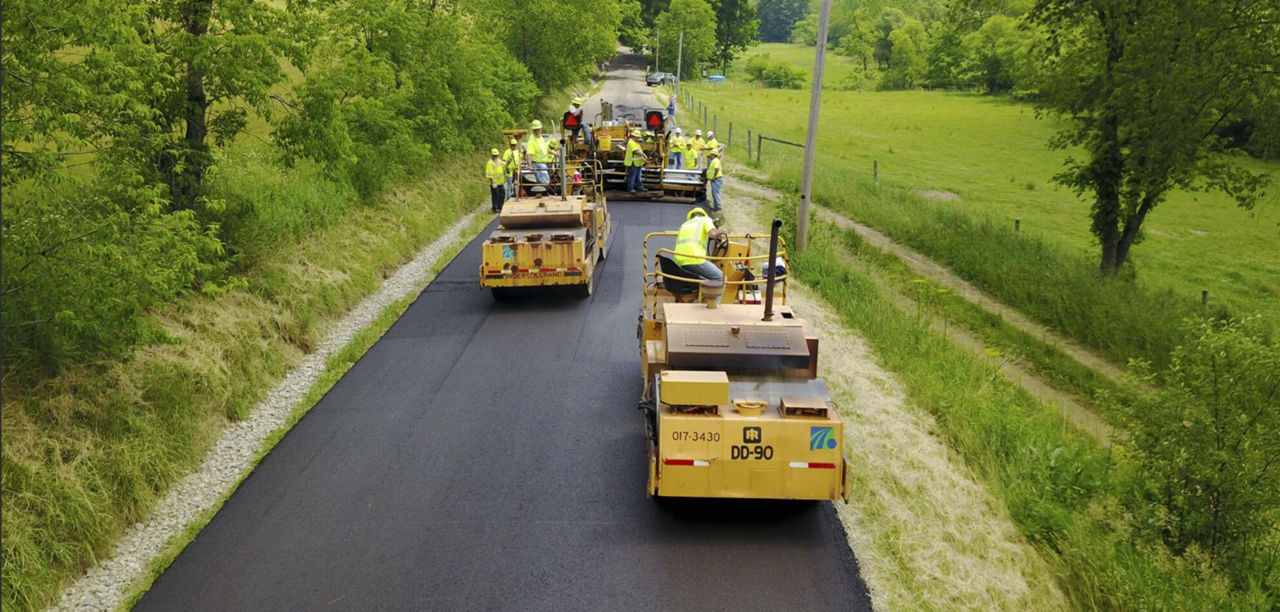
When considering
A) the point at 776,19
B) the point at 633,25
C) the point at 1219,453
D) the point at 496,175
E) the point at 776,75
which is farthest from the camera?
the point at 776,19

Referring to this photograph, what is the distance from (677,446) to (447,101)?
17204mm

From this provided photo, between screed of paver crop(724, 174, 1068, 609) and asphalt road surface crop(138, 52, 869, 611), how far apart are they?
0.33m

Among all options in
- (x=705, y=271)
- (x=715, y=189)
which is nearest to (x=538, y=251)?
(x=705, y=271)

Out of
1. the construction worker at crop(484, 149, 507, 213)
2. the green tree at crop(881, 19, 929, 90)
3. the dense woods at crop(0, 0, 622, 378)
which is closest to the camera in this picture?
the dense woods at crop(0, 0, 622, 378)

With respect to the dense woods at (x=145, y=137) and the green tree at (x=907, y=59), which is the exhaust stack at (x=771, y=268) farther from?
the green tree at (x=907, y=59)

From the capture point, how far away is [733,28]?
90125mm

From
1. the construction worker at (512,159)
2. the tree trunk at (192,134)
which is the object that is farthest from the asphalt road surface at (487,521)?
the construction worker at (512,159)

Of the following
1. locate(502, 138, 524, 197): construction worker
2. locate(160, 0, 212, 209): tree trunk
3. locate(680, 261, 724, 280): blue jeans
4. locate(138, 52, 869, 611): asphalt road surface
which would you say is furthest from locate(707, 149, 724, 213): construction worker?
locate(160, 0, 212, 209): tree trunk

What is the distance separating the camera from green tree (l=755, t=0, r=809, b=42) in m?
150

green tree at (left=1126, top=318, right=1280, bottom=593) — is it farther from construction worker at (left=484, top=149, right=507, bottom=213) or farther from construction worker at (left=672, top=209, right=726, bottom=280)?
construction worker at (left=484, top=149, right=507, bottom=213)

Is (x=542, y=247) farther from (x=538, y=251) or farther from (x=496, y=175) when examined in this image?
(x=496, y=175)

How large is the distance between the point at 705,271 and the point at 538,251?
4523mm

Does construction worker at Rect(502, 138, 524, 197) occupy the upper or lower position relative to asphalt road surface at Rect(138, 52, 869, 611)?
upper

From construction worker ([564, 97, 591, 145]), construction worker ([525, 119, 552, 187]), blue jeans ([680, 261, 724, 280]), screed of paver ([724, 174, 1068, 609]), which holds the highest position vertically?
construction worker ([564, 97, 591, 145])
